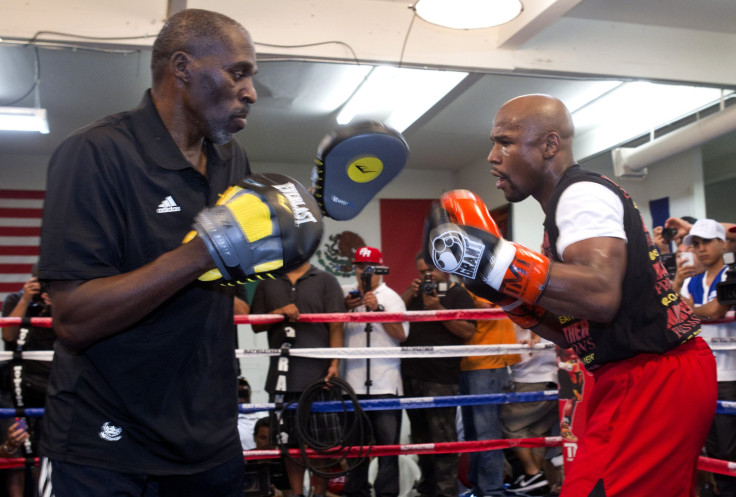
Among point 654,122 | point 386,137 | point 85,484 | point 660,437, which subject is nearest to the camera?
point 85,484

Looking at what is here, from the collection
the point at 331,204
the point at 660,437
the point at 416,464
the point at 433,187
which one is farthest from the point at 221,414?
the point at 433,187

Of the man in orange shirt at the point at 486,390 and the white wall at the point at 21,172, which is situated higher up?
the white wall at the point at 21,172

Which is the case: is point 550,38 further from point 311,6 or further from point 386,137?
point 386,137

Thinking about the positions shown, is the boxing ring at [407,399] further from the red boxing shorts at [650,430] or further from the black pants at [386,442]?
the red boxing shorts at [650,430]

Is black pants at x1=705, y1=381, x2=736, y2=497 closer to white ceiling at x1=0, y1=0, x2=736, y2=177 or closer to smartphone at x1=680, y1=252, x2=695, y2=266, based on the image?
smartphone at x1=680, y1=252, x2=695, y2=266

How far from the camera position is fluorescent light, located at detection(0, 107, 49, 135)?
5.56 meters

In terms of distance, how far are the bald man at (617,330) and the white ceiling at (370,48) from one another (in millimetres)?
3126

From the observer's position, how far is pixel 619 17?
17.6 feet

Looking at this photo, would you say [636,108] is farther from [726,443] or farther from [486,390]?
[726,443]

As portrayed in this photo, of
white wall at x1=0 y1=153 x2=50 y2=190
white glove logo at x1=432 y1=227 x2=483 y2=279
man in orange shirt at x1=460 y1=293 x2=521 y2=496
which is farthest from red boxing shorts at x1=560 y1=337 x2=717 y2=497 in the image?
white wall at x1=0 y1=153 x2=50 y2=190

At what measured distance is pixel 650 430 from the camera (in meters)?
1.56

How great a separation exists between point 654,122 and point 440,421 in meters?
4.68

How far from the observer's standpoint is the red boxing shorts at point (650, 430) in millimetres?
1547

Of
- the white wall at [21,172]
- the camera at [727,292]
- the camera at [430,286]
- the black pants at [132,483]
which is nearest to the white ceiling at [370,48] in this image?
the white wall at [21,172]
